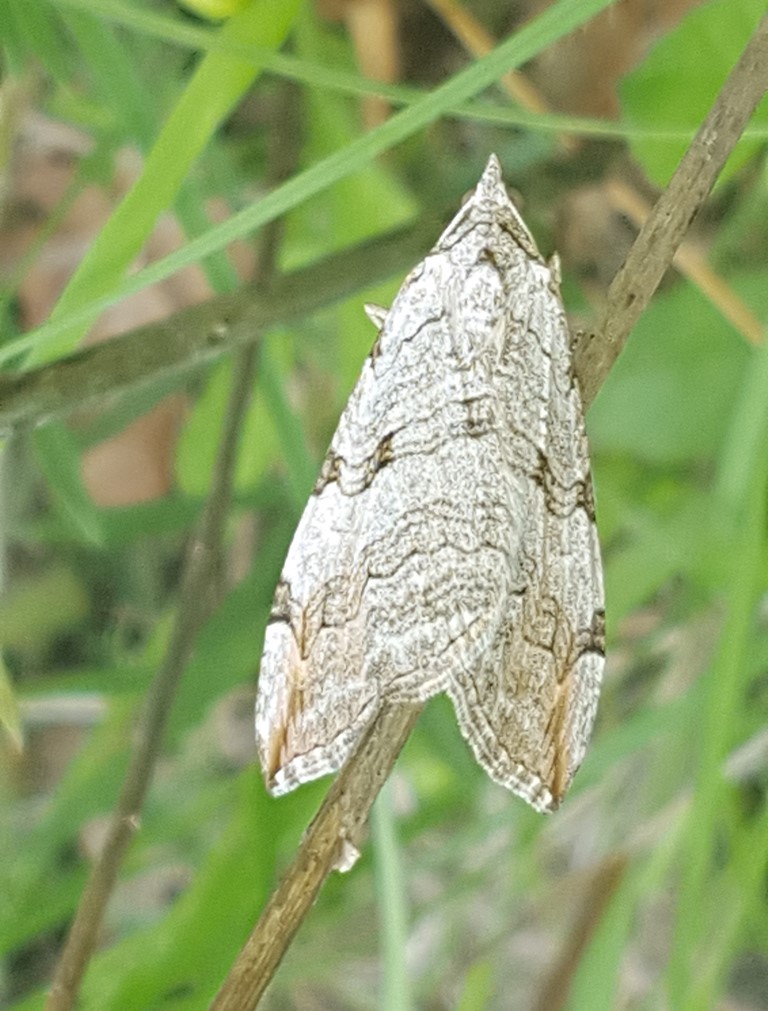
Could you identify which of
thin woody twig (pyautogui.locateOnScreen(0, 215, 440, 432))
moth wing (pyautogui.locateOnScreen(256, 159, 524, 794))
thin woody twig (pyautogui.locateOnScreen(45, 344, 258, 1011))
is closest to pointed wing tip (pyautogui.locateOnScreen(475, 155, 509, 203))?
moth wing (pyautogui.locateOnScreen(256, 159, 524, 794))

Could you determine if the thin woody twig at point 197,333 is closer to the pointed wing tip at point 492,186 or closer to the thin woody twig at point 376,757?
the pointed wing tip at point 492,186

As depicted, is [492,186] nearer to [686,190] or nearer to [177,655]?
[686,190]

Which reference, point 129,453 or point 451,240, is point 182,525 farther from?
point 451,240

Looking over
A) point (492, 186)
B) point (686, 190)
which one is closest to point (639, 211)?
point (492, 186)

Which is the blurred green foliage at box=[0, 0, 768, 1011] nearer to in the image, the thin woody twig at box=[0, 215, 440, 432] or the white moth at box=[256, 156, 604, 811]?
the thin woody twig at box=[0, 215, 440, 432]

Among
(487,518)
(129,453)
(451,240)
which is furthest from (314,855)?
(129,453)
